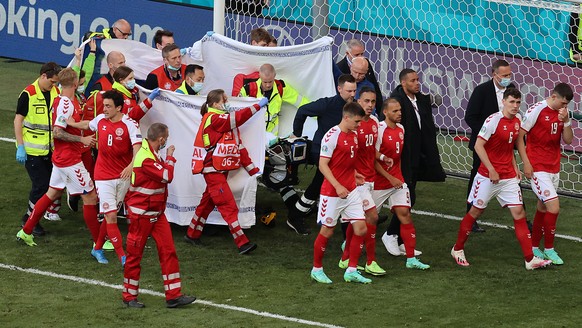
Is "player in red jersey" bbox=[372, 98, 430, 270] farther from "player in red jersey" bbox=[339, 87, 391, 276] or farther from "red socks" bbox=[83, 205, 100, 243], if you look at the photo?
"red socks" bbox=[83, 205, 100, 243]

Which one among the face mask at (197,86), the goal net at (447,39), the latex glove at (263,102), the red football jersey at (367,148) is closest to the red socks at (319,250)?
the red football jersey at (367,148)

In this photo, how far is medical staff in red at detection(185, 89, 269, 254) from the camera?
11938mm

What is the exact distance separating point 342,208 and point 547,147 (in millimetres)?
2229

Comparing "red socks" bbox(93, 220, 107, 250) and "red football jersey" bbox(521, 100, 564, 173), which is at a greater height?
"red football jersey" bbox(521, 100, 564, 173)

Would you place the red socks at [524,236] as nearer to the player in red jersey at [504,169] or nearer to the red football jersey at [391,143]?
the player in red jersey at [504,169]

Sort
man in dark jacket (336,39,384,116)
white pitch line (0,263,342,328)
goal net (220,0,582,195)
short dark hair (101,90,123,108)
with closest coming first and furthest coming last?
1. white pitch line (0,263,342,328)
2. short dark hair (101,90,123,108)
3. man in dark jacket (336,39,384,116)
4. goal net (220,0,582,195)

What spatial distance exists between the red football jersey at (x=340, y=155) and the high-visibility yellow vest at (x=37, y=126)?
10.2 ft

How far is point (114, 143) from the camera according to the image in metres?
11.2

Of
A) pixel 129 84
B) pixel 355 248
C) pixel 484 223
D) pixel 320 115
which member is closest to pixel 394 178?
pixel 355 248

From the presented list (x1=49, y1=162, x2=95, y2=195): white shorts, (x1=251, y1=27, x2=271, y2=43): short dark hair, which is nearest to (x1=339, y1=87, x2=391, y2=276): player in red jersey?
(x1=49, y1=162, x2=95, y2=195): white shorts

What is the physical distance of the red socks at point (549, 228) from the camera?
38.5 feet

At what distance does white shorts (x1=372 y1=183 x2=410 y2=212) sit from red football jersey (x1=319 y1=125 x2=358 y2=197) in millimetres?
576

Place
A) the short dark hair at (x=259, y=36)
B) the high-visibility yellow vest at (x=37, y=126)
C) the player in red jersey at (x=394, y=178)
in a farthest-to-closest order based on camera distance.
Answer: the short dark hair at (x=259, y=36) → the high-visibility yellow vest at (x=37, y=126) → the player in red jersey at (x=394, y=178)

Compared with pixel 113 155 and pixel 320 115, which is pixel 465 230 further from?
pixel 113 155
